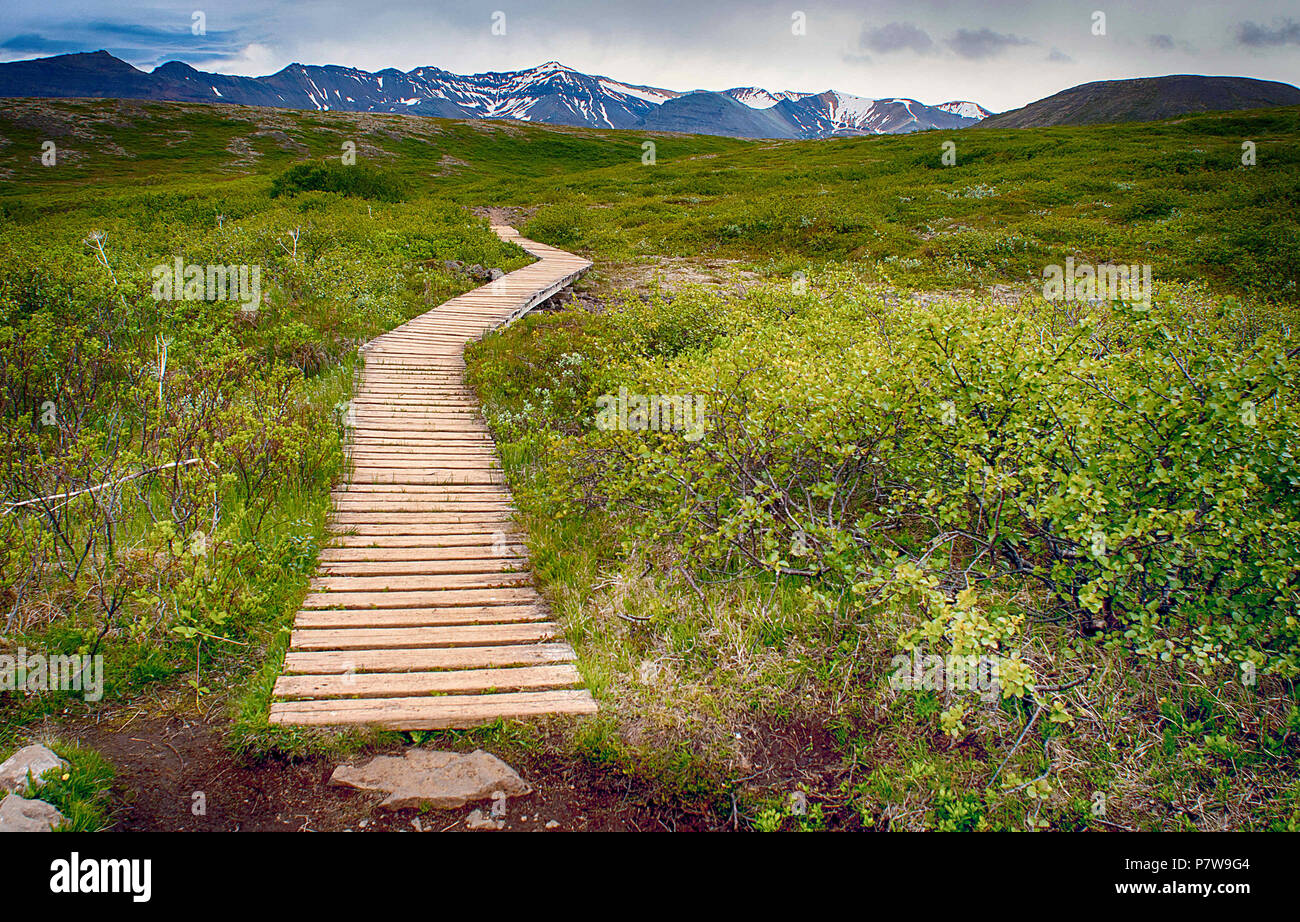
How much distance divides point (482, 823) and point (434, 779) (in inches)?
18.5

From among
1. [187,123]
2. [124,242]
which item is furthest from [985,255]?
[187,123]

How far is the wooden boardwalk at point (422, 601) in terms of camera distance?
4871mm

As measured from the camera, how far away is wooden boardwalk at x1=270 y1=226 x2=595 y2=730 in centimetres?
487

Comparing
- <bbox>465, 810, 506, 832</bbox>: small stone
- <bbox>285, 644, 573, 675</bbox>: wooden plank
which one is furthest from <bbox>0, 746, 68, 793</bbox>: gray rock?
<bbox>465, 810, 506, 832</bbox>: small stone

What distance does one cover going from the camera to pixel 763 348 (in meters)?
8.35

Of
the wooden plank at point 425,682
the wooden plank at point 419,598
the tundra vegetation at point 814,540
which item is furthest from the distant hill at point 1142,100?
the wooden plank at point 425,682

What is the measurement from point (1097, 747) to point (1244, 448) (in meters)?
2.36

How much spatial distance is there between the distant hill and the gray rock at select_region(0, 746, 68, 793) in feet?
498

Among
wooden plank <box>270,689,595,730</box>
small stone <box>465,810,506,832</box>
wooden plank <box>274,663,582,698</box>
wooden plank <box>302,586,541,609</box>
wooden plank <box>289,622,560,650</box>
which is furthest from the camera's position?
wooden plank <box>302,586,541,609</box>

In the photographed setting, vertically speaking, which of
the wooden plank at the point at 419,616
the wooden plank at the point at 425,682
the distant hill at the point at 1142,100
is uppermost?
the distant hill at the point at 1142,100

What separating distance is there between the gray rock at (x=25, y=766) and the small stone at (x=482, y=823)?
99.7 inches

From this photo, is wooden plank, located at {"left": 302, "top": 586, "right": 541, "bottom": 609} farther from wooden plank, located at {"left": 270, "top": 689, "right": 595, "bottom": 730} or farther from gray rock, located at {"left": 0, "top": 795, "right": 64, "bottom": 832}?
gray rock, located at {"left": 0, "top": 795, "right": 64, "bottom": 832}

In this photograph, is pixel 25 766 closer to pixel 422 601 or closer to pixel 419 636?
pixel 419 636

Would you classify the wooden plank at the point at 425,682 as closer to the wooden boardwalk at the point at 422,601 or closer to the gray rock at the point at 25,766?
the wooden boardwalk at the point at 422,601
